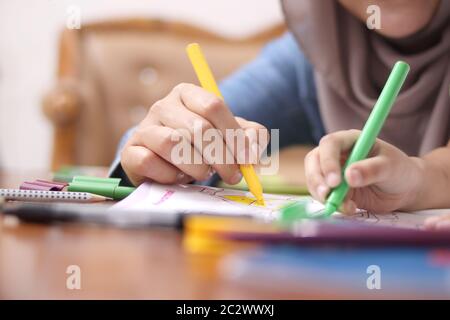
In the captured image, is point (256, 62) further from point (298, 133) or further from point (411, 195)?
point (411, 195)

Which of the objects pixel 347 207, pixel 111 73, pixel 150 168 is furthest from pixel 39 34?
pixel 347 207

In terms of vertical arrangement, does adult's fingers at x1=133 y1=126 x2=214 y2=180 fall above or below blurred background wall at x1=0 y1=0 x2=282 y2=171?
below

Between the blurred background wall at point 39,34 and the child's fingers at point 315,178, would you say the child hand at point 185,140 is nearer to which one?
the child's fingers at point 315,178

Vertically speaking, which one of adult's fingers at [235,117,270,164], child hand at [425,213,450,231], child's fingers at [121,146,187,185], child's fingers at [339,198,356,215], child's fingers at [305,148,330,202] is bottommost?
child hand at [425,213,450,231]

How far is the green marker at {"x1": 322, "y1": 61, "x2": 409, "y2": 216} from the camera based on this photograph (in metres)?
0.29

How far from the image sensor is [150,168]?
367 mm

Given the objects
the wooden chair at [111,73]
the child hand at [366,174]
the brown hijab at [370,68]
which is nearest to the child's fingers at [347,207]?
the child hand at [366,174]

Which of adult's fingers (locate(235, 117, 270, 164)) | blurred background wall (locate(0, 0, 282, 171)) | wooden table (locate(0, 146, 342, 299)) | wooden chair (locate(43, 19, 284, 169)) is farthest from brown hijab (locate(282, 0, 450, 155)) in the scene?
blurred background wall (locate(0, 0, 282, 171))

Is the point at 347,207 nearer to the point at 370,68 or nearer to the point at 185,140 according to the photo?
the point at 185,140

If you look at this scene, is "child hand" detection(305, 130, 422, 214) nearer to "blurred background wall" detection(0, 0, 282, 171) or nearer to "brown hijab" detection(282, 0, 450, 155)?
"brown hijab" detection(282, 0, 450, 155)

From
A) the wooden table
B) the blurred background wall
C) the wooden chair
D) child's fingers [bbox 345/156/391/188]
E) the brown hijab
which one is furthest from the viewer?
the blurred background wall

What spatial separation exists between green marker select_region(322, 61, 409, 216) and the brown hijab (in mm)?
203

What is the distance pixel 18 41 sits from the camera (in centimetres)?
153

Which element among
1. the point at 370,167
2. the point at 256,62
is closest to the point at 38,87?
the point at 256,62
